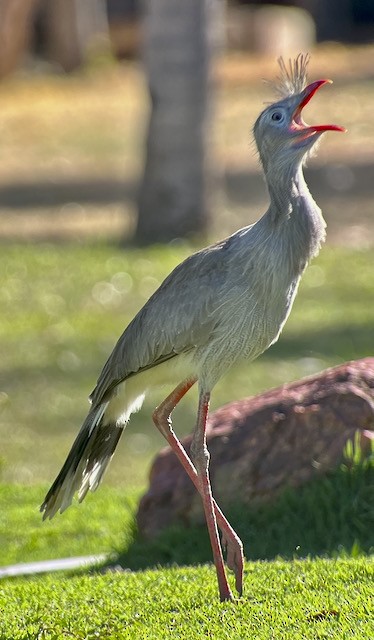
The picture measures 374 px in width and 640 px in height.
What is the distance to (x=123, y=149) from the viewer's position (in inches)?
778

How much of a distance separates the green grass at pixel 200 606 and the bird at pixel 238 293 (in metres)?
0.17

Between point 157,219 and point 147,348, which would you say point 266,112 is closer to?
point 147,348

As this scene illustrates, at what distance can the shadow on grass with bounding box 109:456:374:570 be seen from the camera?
6383mm

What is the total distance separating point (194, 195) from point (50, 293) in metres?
2.25

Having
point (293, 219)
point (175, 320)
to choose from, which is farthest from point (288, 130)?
point (175, 320)

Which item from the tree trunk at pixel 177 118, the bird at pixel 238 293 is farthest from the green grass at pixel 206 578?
the tree trunk at pixel 177 118

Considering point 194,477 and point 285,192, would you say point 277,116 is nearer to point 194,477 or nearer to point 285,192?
point 285,192

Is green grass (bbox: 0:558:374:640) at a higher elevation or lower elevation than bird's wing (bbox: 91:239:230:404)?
lower

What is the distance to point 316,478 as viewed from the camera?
6539 mm

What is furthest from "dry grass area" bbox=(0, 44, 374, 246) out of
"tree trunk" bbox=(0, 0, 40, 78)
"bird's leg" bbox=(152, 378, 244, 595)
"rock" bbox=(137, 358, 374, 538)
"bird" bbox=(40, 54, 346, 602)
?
"bird" bbox=(40, 54, 346, 602)

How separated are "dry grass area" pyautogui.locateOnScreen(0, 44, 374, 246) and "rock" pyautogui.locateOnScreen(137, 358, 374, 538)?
246 inches

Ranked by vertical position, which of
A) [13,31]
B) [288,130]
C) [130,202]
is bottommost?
[130,202]

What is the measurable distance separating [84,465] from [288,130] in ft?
5.94

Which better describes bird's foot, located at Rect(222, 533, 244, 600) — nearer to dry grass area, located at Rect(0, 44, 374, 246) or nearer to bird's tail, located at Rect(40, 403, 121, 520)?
bird's tail, located at Rect(40, 403, 121, 520)
